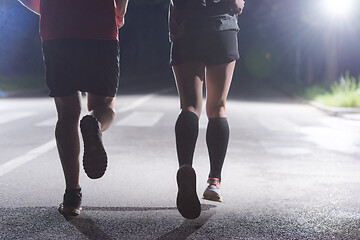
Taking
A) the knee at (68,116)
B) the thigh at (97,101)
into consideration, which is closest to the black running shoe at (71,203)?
the knee at (68,116)

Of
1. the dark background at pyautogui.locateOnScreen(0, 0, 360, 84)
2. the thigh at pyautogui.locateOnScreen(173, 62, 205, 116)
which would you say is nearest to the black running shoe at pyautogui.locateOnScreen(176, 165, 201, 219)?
the thigh at pyautogui.locateOnScreen(173, 62, 205, 116)

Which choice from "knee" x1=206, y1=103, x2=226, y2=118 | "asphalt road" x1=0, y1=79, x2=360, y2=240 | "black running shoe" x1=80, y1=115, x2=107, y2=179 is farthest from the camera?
"knee" x1=206, y1=103, x2=226, y2=118

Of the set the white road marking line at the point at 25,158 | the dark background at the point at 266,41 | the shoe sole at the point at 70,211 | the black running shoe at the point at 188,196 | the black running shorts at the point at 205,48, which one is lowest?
the dark background at the point at 266,41

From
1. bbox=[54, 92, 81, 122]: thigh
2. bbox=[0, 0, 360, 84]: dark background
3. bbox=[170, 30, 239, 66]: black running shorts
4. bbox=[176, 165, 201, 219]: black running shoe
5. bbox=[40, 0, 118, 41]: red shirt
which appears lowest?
bbox=[0, 0, 360, 84]: dark background

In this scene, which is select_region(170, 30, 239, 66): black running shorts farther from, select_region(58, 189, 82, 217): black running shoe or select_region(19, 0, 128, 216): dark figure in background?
select_region(58, 189, 82, 217): black running shoe

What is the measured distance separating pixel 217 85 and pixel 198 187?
4.39 ft

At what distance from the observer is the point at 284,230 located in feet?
11.6

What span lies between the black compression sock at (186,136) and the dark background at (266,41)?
19300mm

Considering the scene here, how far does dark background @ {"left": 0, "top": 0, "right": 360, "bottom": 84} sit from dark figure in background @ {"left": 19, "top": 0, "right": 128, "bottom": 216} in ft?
63.6

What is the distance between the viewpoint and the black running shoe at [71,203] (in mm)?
3797

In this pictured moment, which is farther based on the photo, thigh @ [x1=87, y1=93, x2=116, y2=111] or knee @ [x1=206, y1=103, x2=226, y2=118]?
knee @ [x1=206, y1=103, x2=226, y2=118]

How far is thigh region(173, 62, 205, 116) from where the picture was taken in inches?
149

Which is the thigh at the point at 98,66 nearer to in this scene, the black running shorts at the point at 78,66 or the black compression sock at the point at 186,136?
the black running shorts at the point at 78,66

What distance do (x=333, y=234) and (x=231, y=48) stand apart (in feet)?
4.35
